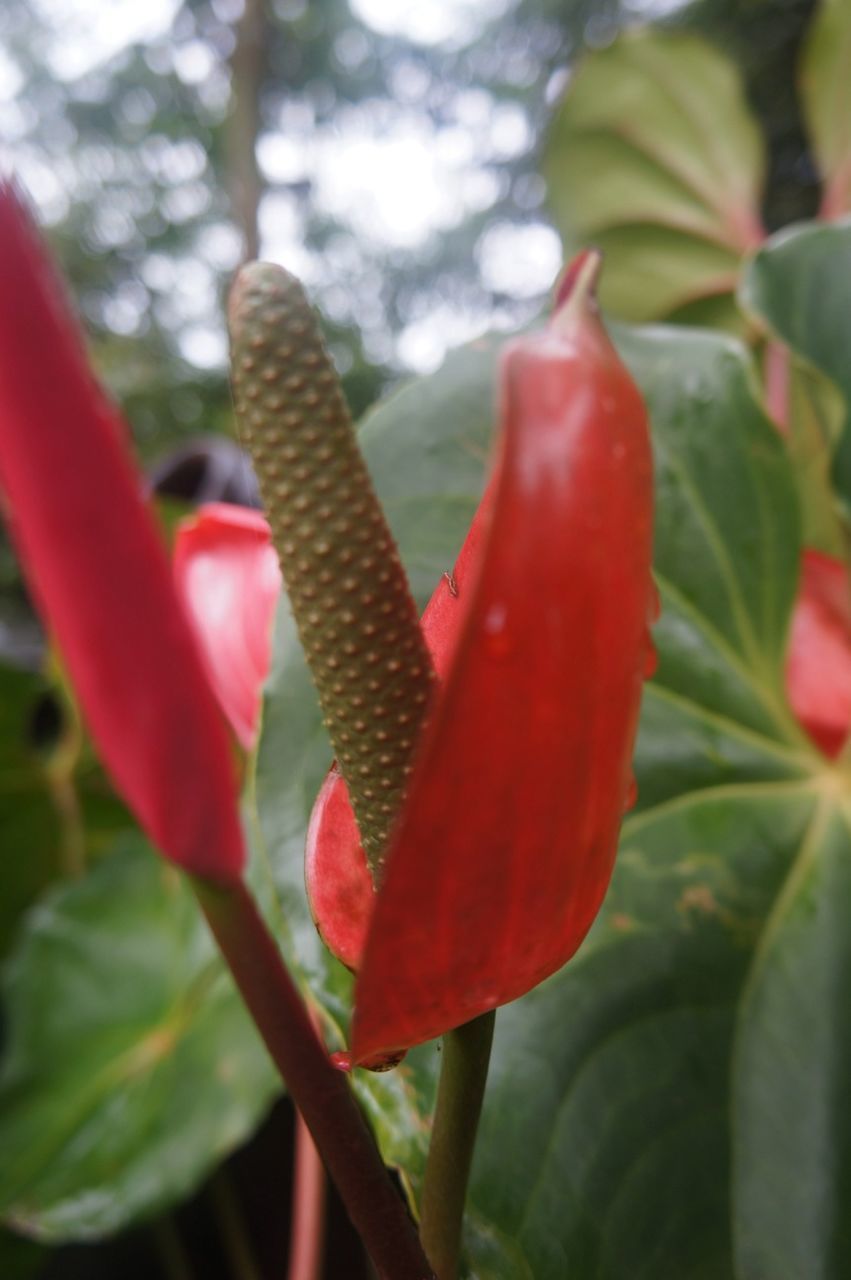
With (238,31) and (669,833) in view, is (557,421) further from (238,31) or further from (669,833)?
(238,31)

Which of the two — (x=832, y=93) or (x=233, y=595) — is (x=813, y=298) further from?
(x=832, y=93)

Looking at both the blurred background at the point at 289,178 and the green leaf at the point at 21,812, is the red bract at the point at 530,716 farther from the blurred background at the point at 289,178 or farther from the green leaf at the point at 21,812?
the blurred background at the point at 289,178

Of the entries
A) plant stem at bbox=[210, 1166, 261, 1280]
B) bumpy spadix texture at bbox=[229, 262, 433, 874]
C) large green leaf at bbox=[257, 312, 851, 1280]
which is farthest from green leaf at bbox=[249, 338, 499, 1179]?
plant stem at bbox=[210, 1166, 261, 1280]

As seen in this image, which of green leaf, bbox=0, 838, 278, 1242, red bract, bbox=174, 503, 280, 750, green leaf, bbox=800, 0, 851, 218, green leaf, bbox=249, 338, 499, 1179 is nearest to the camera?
green leaf, bbox=249, 338, 499, 1179

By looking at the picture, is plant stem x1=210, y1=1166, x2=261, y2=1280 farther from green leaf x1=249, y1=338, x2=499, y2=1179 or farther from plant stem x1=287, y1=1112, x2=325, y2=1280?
green leaf x1=249, y1=338, x2=499, y2=1179

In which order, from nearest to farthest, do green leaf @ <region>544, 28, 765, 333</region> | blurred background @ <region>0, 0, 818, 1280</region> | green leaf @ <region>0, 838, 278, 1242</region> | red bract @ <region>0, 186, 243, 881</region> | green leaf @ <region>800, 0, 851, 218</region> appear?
1. red bract @ <region>0, 186, 243, 881</region>
2. green leaf @ <region>0, 838, 278, 1242</region>
3. green leaf @ <region>800, 0, 851, 218</region>
4. green leaf @ <region>544, 28, 765, 333</region>
5. blurred background @ <region>0, 0, 818, 1280</region>

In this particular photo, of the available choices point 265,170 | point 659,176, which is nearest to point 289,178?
point 265,170
